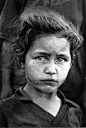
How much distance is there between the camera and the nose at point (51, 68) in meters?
0.93

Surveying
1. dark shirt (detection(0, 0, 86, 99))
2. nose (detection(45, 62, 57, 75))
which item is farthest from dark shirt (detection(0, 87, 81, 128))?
dark shirt (detection(0, 0, 86, 99))

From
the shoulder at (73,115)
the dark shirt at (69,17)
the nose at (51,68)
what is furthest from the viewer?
the dark shirt at (69,17)

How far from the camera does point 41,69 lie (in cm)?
94

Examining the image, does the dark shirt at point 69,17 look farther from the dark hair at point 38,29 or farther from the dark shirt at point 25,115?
the dark shirt at point 25,115

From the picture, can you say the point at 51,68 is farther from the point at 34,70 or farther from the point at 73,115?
the point at 73,115

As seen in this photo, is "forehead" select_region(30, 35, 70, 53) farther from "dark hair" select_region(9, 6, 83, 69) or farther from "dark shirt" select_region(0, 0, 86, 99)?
"dark shirt" select_region(0, 0, 86, 99)

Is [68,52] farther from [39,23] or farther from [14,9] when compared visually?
[14,9]

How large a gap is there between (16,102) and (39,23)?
0.29 metres

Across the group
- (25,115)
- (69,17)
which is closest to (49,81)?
(25,115)

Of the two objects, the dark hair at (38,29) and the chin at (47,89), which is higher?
the dark hair at (38,29)

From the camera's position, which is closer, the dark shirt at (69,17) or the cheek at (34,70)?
the cheek at (34,70)

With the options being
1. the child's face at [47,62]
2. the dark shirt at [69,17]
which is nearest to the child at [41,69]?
the child's face at [47,62]

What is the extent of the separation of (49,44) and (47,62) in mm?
60

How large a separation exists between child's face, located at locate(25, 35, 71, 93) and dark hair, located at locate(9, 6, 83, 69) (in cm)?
2
